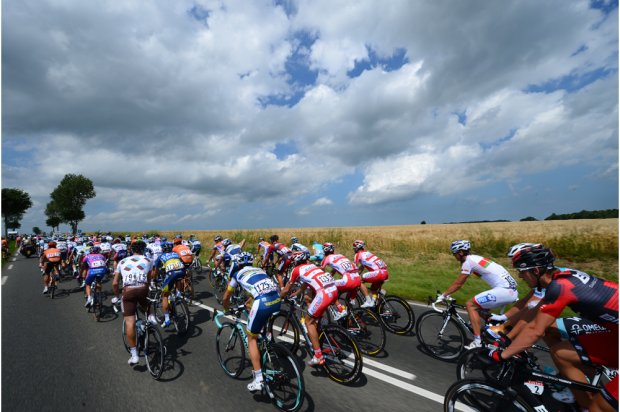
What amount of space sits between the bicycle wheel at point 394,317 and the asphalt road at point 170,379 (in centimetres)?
27

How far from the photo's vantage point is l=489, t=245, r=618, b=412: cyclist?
9.49 ft

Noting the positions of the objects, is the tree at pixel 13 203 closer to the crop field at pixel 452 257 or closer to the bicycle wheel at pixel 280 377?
the crop field at pixel 452 257

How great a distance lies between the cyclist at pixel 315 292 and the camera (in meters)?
4.87

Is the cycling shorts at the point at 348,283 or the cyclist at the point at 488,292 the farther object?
the cycling shorts at the point at 348,283

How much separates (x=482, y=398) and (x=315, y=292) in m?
2.80

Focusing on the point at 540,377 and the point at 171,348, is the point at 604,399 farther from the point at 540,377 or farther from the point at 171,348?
the point at 171,348

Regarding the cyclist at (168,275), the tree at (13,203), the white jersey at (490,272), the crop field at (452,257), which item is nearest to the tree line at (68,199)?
the tree at (13,203)

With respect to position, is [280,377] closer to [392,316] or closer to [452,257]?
[392,316]

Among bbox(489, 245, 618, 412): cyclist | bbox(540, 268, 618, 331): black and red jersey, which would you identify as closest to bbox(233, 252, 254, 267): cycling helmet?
bbox(489, 245, 618, 412): cyclist

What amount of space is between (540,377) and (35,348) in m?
9.24

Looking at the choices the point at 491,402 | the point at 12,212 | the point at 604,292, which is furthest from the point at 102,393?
the point at 12,212

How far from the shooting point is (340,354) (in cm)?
476

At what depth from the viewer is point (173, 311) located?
7383 mm

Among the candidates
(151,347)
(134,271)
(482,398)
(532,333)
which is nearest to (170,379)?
(151,347)
